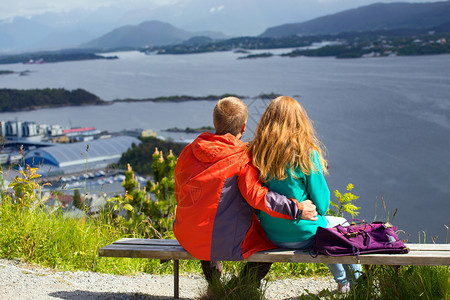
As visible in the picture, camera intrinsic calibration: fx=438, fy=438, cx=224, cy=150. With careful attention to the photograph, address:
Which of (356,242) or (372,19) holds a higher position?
(372,19)

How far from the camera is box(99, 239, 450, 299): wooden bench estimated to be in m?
1.88

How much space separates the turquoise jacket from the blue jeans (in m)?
0.03

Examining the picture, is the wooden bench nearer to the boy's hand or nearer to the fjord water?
the boy's hand

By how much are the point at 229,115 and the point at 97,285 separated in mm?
1280

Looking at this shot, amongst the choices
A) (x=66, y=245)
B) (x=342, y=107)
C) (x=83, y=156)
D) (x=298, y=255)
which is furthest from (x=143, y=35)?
(x=298, y=255)

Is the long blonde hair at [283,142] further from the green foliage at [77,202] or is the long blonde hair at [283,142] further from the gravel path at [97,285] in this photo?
the green foliage at [77,202]

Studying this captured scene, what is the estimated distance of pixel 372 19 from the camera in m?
80.0

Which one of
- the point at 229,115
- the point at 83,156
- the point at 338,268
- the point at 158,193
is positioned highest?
the point at 229,115

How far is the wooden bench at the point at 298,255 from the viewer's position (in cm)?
188

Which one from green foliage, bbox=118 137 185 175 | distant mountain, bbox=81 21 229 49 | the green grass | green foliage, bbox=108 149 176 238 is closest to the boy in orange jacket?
the green grass

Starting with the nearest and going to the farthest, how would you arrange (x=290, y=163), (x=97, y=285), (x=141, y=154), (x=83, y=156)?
(x=290, y=163) < (x=97, y=285) < (x=83, y=156) < (x=141, y=154)

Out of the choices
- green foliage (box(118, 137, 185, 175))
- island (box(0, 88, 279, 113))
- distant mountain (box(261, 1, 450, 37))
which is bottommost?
green foliage (box(118, 137, 185, 175))

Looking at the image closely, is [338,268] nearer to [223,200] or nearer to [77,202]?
[223,200]

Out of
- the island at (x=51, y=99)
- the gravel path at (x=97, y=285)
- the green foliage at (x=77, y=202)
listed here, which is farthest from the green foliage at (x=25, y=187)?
the island at (x=51, y=99)
